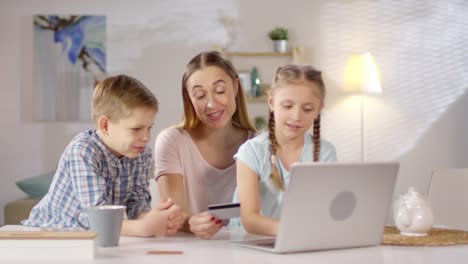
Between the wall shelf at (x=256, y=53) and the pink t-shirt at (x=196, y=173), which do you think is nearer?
the pink t-shirt at (x=196, y=173)

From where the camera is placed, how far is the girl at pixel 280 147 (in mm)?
1935

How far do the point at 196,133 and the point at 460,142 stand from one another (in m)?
4.33

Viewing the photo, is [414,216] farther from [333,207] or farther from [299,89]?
[299,89]

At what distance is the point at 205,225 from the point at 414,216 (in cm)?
50

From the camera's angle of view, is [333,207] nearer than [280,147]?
Yes

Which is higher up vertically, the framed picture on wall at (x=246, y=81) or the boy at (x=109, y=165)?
the framed picture on wall at (x=246, y=81)

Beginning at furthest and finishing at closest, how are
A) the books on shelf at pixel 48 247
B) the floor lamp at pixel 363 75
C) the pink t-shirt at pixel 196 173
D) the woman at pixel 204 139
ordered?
the floor lamp at pixel 363 75
the pink t-shirt at pixel 196 173
the woman at pixel 204 139
the books on shelf at pixel 48 247

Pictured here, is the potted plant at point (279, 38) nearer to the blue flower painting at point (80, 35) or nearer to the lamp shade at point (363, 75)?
the lamp shade at point (363, 75)

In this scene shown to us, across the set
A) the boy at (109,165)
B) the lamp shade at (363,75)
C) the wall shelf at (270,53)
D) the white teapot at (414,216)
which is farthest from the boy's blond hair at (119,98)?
the lamp shade at (363,75)

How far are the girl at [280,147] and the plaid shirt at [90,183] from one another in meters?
0.31

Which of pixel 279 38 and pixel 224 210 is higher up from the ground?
pixel 279 38

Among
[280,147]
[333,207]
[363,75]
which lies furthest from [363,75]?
[333,207]

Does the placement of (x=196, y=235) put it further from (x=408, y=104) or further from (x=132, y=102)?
(x=408, y=104)

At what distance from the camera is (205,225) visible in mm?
1778
